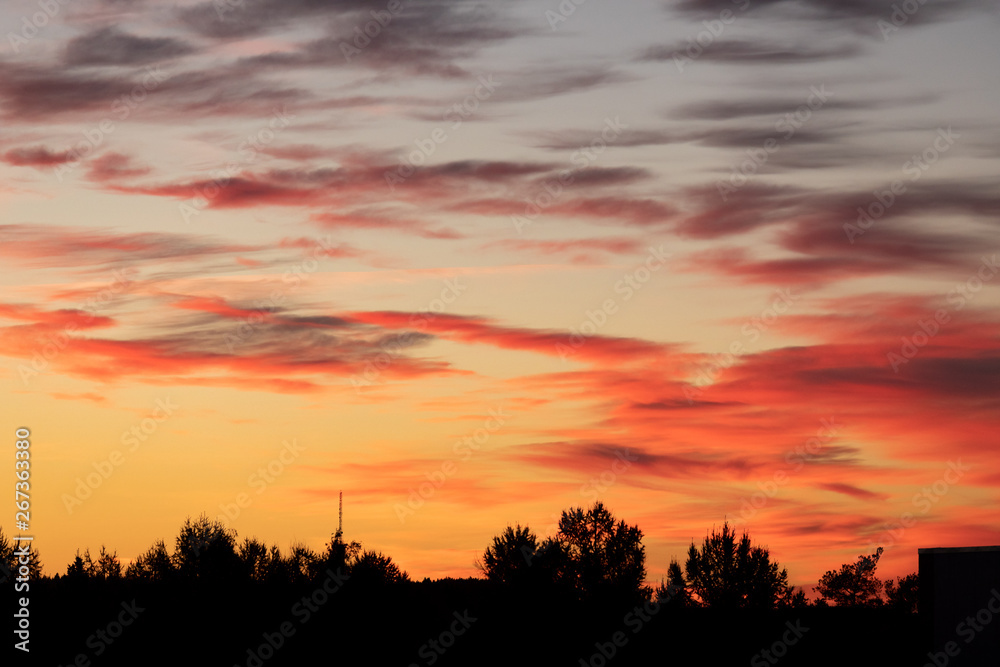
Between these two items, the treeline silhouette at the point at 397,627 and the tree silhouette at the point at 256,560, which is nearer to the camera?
the treeline silhouette at the point at 397,627

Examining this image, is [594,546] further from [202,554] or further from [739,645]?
[739,645]

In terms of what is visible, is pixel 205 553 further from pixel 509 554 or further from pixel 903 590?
pixel 903 590

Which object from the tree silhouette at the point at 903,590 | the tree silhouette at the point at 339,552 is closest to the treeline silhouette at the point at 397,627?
the tree silhouette at the point at 339,552

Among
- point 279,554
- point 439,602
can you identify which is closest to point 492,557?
point 279,554

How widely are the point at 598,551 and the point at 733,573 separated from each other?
15.4 metres

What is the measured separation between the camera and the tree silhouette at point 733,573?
12256 centimetres

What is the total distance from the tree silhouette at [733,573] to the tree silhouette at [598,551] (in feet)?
28.1

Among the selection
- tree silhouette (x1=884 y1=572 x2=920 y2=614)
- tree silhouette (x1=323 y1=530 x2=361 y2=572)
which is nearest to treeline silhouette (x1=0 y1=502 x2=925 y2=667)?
tree silhouette (x1=323 y1=530 x2=361 y2=572)

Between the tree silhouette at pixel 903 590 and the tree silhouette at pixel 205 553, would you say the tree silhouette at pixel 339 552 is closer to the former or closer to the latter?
the tree silhouette at pixel 205 553

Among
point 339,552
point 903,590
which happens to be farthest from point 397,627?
point 903,590

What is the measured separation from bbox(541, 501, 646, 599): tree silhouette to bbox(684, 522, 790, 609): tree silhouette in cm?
857

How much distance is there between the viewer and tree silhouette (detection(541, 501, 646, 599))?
11719 centimetres

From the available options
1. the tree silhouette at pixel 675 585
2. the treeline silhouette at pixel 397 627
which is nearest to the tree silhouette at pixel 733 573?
the tree silhouette at pixel 675 585

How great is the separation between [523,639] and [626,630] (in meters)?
6.27
